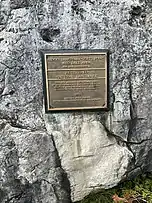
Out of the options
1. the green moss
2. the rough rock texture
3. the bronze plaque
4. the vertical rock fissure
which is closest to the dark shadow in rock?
the rough rock texture

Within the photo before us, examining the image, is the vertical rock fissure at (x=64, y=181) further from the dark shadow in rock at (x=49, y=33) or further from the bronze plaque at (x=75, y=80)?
the dark shadow in rock at (x=49, y=33)

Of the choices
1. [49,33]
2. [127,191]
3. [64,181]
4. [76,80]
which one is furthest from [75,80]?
[127,191]

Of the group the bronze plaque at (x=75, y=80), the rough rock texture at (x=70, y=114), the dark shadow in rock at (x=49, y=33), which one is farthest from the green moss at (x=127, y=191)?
the dark shadow in rock at (x=49, y=33)

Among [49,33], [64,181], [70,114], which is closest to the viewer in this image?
[49,33]

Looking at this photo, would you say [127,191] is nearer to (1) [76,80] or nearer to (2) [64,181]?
(2) [64,181]

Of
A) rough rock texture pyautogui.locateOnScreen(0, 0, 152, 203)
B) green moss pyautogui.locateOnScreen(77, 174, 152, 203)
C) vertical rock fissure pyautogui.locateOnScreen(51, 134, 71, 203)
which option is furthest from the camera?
green moss pyautogui.locateOnScreen(77, 174, 152, 203)

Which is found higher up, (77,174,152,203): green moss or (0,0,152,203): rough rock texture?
(0,0,152,203): rough rock texture

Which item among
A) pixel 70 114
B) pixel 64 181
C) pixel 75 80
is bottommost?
pixel 64 181

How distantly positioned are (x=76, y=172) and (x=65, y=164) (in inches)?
4.7

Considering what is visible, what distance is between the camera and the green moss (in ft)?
7.74

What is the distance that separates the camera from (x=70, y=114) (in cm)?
219

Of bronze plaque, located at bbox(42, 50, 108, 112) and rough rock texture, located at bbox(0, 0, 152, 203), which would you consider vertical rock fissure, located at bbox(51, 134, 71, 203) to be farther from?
bronze plaque, located at bbox(42, 50, 108, 112)

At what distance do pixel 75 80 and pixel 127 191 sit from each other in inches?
40.6

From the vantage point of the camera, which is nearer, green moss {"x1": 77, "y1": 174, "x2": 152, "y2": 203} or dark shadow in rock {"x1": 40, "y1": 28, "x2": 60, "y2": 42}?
dark shadow in rock {"x1": 40, "y1": 28, "x2": 60, "y2": 42}
